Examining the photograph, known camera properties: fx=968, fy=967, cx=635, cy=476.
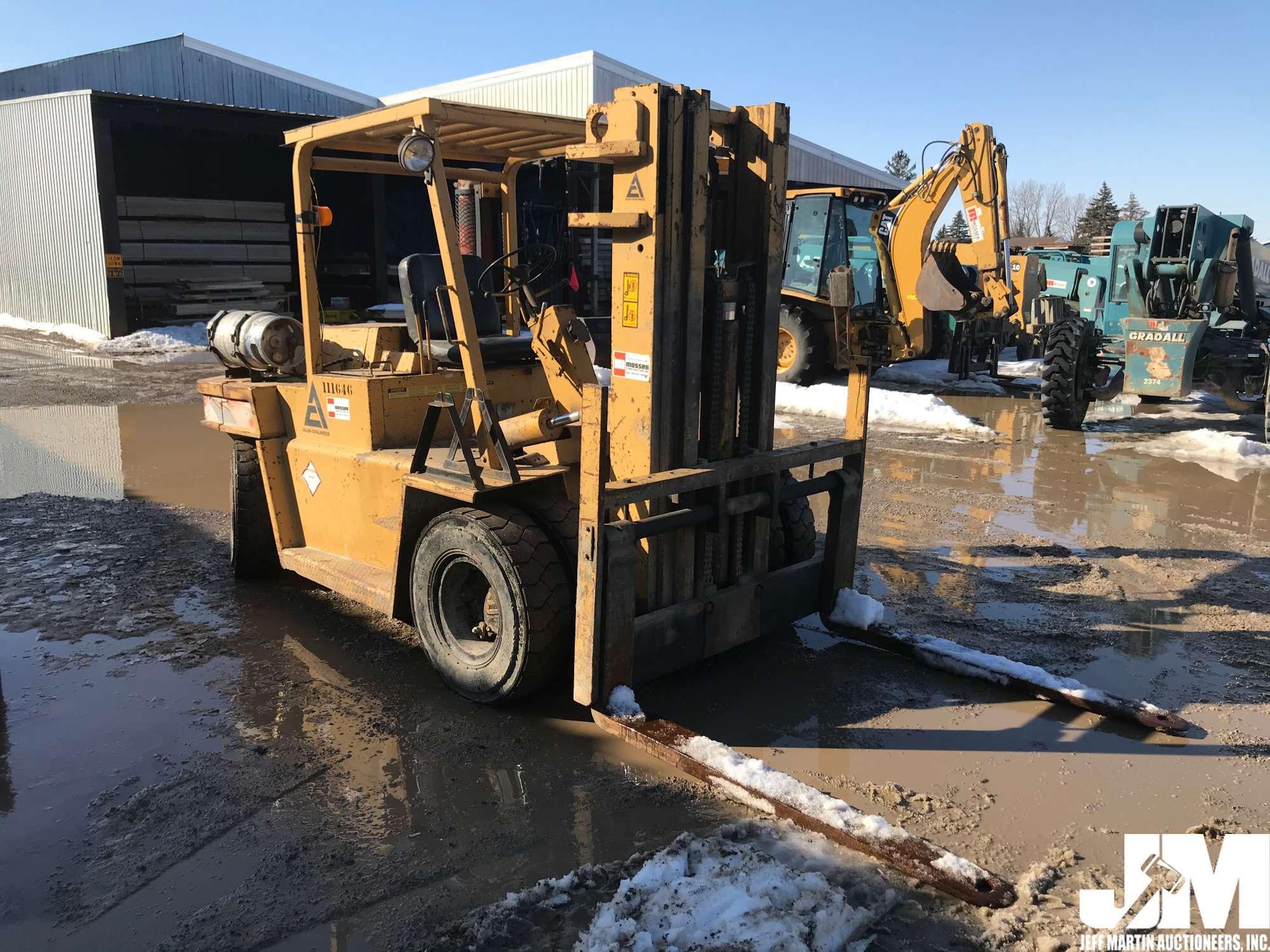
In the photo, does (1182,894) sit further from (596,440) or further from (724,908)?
(596,440)

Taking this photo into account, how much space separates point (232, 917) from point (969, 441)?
9.83 metres

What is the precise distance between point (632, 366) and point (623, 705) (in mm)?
1417

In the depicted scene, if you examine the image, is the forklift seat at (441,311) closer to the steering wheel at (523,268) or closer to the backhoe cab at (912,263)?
the steering wheel at (523,268)

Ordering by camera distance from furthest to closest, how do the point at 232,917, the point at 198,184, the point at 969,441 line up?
the point at 198,184 < the point at 969,441 < the point at 232,917

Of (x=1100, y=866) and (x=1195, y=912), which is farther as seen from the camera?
(x=1100, y=866)

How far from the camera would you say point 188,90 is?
27.3m

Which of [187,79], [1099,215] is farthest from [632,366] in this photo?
[1099,215]

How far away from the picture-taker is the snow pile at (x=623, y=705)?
12.8ft

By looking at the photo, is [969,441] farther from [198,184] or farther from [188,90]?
[188,90]

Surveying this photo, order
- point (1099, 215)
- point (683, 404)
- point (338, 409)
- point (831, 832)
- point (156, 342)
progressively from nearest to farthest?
point (831, 832) → point (683, 404) → point (338, 409) → point (156, 342) → point (1099, 215)

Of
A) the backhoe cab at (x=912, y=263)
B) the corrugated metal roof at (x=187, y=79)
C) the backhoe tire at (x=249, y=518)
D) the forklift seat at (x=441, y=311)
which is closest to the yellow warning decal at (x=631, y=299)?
the forklift seat at (x=441, y=311)

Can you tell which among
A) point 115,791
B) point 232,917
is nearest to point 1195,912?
point 232,917

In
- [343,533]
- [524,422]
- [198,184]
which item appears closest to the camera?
[524,422]

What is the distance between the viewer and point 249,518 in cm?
593
